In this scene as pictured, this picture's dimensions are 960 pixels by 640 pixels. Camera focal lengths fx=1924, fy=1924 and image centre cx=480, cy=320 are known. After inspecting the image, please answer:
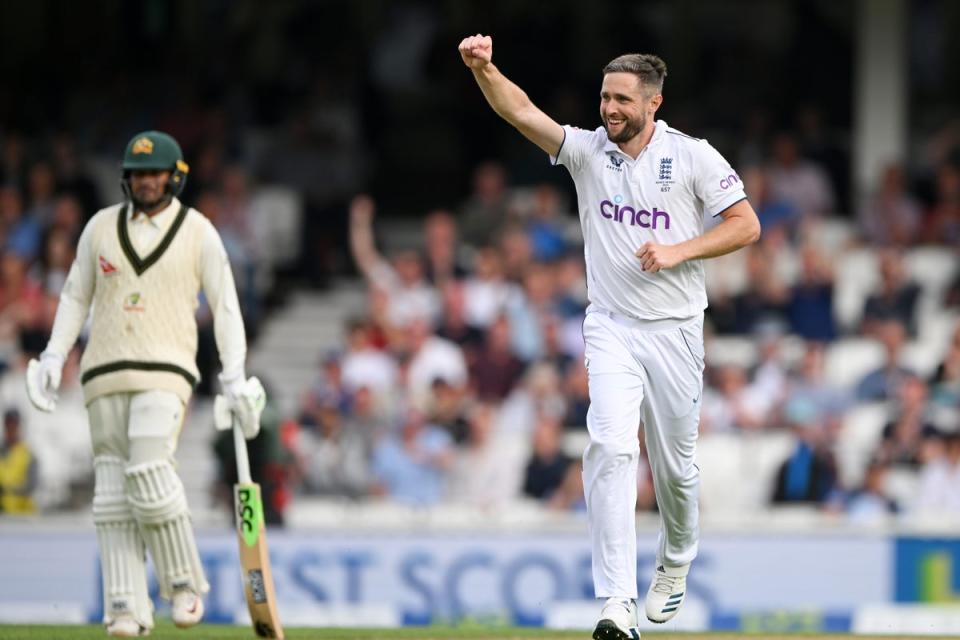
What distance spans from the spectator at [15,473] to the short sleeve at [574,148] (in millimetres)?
7443

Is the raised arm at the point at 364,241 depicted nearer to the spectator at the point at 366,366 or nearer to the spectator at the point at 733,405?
the spectator at the point at 366,366

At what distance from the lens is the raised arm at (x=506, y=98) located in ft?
26.7

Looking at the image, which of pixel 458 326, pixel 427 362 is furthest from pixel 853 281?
pixel 427 362

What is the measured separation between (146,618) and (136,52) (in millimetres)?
13047

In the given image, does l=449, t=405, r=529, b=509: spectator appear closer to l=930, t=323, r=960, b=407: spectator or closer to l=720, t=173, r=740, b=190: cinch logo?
l=930, t=323, r=960, b=407: spectator

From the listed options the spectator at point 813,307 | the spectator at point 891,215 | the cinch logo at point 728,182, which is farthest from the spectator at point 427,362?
the cinch logo at point 728,182

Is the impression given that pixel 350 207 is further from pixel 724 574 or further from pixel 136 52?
pixel 724 574

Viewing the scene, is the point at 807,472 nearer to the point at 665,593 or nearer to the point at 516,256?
the point at 516,256

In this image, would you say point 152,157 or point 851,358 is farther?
point 851,358

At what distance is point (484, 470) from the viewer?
572 inches

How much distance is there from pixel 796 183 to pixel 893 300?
1.96 meters

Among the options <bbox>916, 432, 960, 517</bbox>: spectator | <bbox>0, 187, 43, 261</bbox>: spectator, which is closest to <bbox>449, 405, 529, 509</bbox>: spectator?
→ <bbox>916, 432, 960, 517</bbox>: spectator

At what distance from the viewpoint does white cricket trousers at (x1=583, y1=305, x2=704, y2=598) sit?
7.95 metres

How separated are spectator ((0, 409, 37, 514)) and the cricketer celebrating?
7351 mm
